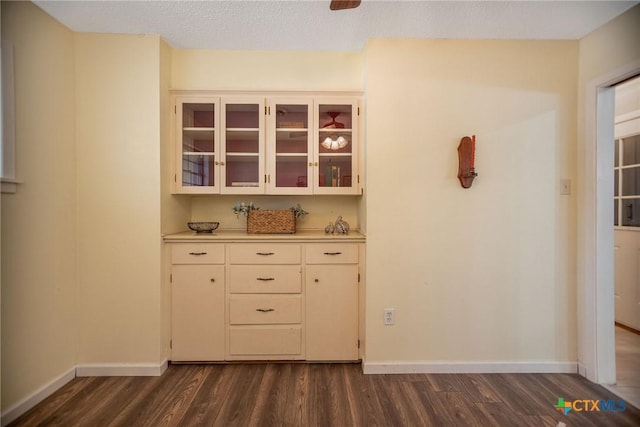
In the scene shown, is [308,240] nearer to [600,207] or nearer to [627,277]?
[600,207]

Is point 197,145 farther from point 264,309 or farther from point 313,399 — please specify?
point 313,399

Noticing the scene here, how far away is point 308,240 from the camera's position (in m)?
2.33

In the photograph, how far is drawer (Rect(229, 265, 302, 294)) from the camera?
2326 mm

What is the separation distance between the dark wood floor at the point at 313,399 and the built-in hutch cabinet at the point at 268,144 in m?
1.36

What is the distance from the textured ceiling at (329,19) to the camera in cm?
193

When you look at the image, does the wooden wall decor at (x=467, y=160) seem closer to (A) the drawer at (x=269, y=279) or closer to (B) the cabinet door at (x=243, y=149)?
(A) the drawer at (x=269, y=279)

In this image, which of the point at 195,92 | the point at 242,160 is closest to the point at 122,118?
the point at 195,92

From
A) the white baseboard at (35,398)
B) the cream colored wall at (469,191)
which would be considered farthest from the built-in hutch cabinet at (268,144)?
the white baseboard at (35,398)

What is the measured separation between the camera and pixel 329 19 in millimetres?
2064

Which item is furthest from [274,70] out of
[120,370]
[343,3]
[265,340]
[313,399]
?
[120,370]

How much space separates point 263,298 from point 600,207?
244cm

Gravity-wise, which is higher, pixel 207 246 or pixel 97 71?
pixel 97 71

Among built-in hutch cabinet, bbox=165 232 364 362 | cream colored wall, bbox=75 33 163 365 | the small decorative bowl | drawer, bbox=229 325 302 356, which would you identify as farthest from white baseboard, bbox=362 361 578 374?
cream colored wall, bbox=75 33 163 365

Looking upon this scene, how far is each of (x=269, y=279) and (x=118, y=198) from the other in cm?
122
